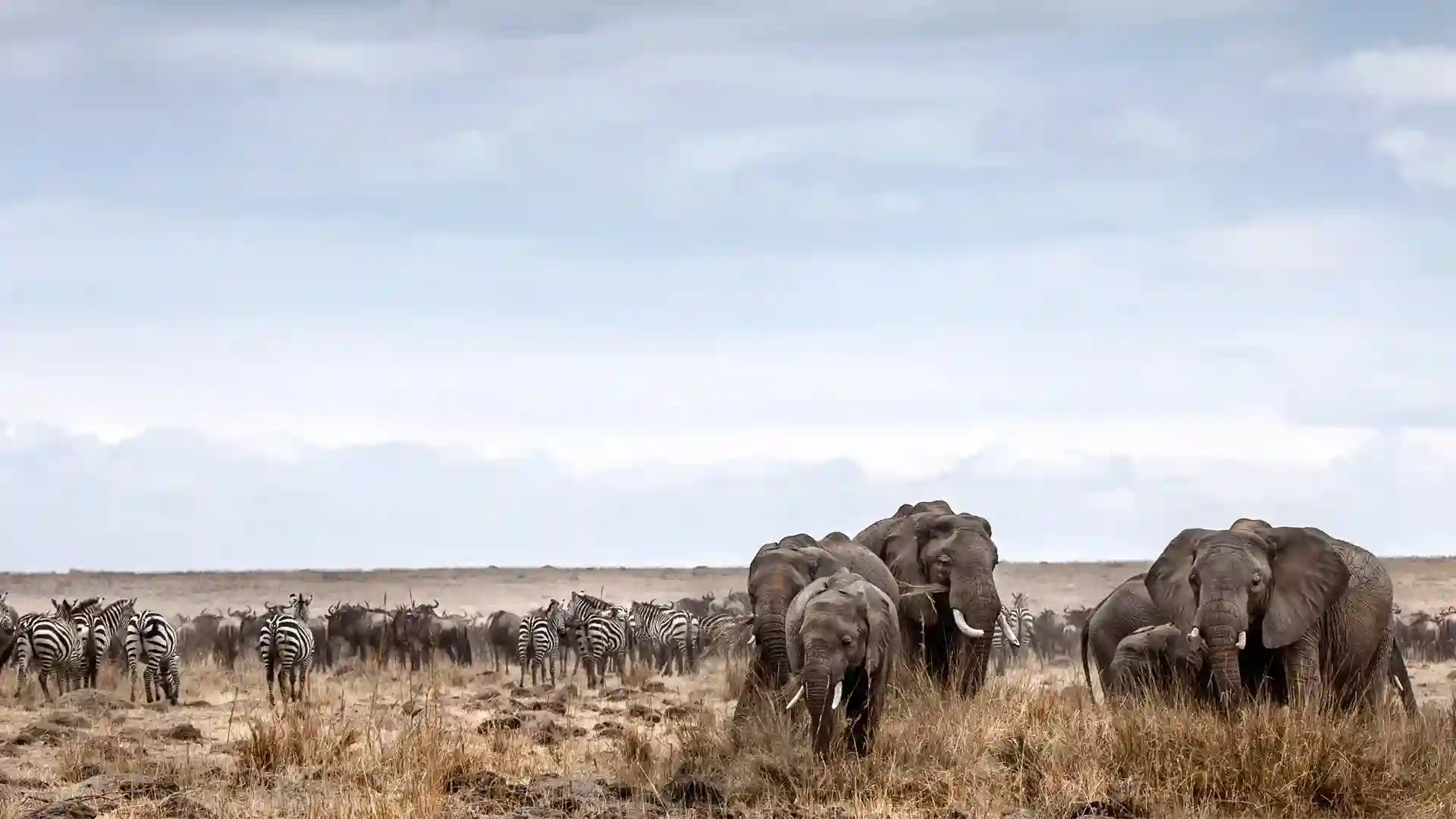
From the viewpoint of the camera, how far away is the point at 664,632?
→ 35562 mm

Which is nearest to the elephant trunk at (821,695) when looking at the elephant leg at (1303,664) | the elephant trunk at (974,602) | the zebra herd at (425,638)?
the zebra herd at (425,638)

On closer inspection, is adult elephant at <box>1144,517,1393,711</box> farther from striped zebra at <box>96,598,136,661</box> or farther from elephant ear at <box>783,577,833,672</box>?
striped zebra at <box>96,598,136,661</box>

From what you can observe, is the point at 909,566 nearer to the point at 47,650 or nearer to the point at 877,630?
the point at 877,630

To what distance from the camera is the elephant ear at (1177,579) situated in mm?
14773

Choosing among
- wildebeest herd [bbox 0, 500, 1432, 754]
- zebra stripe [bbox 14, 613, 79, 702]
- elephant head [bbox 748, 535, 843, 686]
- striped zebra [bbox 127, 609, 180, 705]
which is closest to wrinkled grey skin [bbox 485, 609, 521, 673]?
zebra stripe [bbox 14, 613, 79, 702]

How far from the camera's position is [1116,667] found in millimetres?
15727

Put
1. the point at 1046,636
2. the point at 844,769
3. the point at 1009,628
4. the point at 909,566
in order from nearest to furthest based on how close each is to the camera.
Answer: the point at 844,769, the point at 1009,628, the point at 909,566, the point at 1046,636

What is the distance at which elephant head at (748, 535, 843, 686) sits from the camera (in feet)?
46.5

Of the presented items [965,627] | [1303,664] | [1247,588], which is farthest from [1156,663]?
[965,627]

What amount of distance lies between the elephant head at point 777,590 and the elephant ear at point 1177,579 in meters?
3.11

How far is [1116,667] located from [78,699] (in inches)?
579

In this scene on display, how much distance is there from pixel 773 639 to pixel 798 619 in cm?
121

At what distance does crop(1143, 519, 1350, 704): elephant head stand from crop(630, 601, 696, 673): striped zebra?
20.4 meters

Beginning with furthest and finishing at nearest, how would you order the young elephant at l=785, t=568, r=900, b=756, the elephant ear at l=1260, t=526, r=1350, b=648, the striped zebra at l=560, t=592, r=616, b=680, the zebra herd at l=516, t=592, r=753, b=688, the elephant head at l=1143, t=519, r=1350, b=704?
1. the striped zebra at l=560, t=592, r=616, b=680
2. the zebra herd at l=516, t=592, r=753, b=688
3. the elephant ear at l=1260, t=526, r=1350, b=648
4. the elephant head at l=1143, t=519, r=1350, b=704
5. the young elephant at l=785, t=568, r=900, b=756
